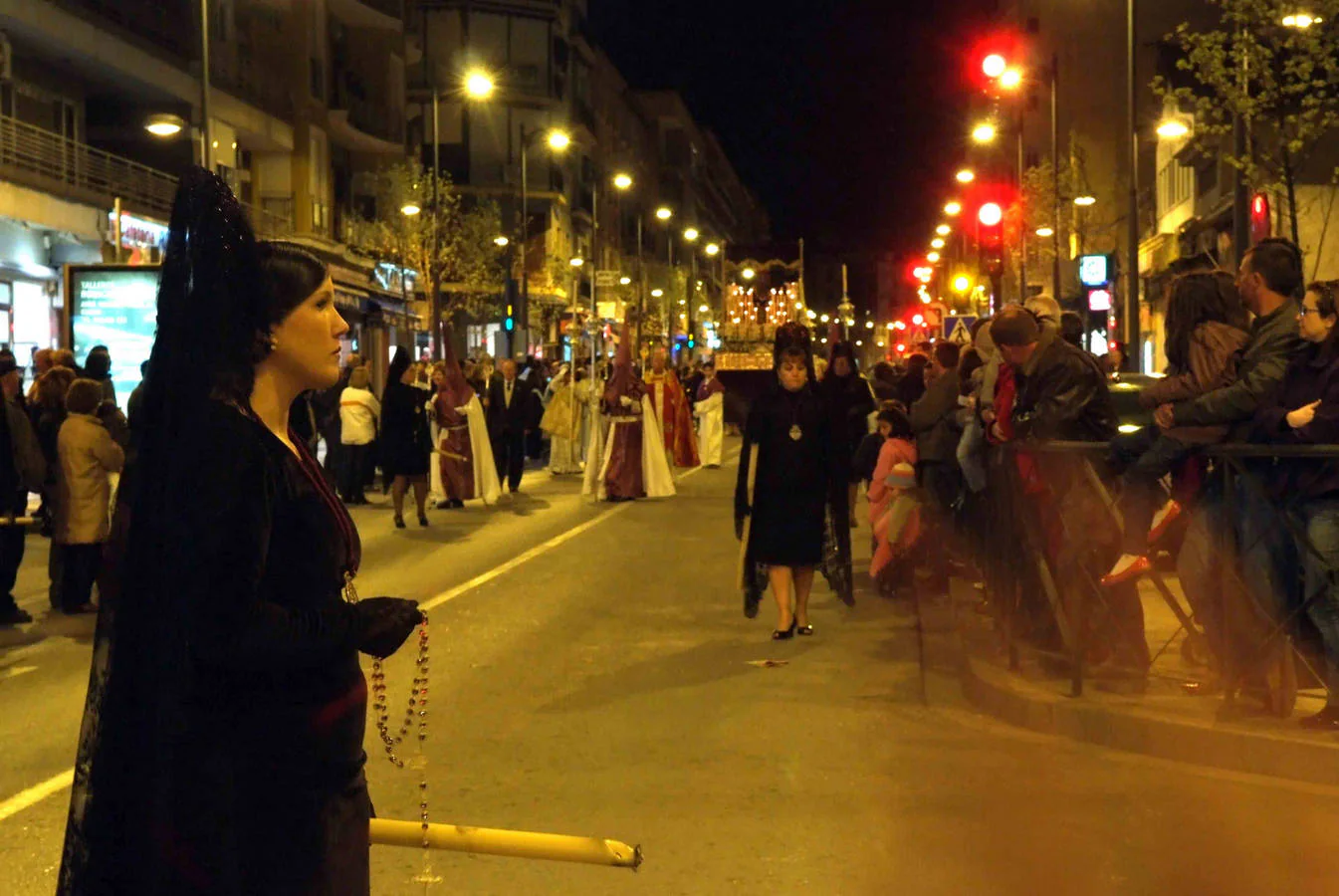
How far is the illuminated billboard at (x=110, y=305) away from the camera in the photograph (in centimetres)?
2030

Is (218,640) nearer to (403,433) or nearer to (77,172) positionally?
(403,433)

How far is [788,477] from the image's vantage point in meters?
11.1

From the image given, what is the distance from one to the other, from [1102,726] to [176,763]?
235 inches

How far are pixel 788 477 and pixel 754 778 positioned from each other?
3926 mm

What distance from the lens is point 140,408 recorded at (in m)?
3.05

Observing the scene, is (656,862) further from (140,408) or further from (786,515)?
(786,515)

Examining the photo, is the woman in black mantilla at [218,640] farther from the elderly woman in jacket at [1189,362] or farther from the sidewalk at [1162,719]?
the elderly woman in jacket at [1189,362]

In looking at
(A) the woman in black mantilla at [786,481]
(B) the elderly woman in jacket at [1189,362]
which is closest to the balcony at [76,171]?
(A) the woman in black mantilla at [786,481]

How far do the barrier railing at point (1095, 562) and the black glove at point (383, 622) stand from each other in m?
5.31

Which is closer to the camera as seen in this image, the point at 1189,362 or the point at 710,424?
the point at 1189,362

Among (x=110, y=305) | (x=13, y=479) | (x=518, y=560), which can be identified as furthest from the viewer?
(x=110, y=305)

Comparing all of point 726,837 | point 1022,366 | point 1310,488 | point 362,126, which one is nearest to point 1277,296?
point 1310,488

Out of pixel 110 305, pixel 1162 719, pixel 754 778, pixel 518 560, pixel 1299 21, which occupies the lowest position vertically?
pixel 754 778

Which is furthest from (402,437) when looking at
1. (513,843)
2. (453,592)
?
(513,843)
